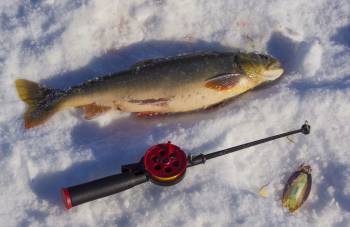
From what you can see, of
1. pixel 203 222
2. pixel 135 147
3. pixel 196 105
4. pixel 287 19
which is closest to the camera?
pixel 203 222

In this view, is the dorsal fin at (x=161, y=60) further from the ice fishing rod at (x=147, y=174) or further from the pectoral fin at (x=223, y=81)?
the ice fishing rod at (x=147, y=174)

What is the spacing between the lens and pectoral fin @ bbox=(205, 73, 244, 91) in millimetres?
3615

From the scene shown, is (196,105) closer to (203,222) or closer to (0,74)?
(203,222)

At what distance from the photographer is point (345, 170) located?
10.3 feet

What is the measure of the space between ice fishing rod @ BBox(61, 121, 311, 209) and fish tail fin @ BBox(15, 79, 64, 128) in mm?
815

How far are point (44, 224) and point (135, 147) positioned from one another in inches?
32.0

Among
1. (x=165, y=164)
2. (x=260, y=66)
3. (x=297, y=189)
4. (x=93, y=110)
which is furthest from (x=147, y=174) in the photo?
(x=260, y=66)

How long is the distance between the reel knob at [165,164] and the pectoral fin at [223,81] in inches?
31.1

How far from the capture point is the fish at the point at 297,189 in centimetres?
308

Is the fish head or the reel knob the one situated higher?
the fish head

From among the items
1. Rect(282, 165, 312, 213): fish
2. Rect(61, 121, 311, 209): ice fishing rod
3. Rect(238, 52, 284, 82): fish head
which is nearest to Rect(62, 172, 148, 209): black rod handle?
Rect(61, 121, 311, 209): ice fishing rod

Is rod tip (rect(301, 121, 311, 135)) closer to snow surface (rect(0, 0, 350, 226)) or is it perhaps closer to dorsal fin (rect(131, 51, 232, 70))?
snow surface (rect(0, 0, 350, 226))

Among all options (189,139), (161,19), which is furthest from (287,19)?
(189,139)

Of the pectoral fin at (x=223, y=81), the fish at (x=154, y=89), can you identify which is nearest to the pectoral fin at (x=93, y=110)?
the fish at (x=154, y=89)
